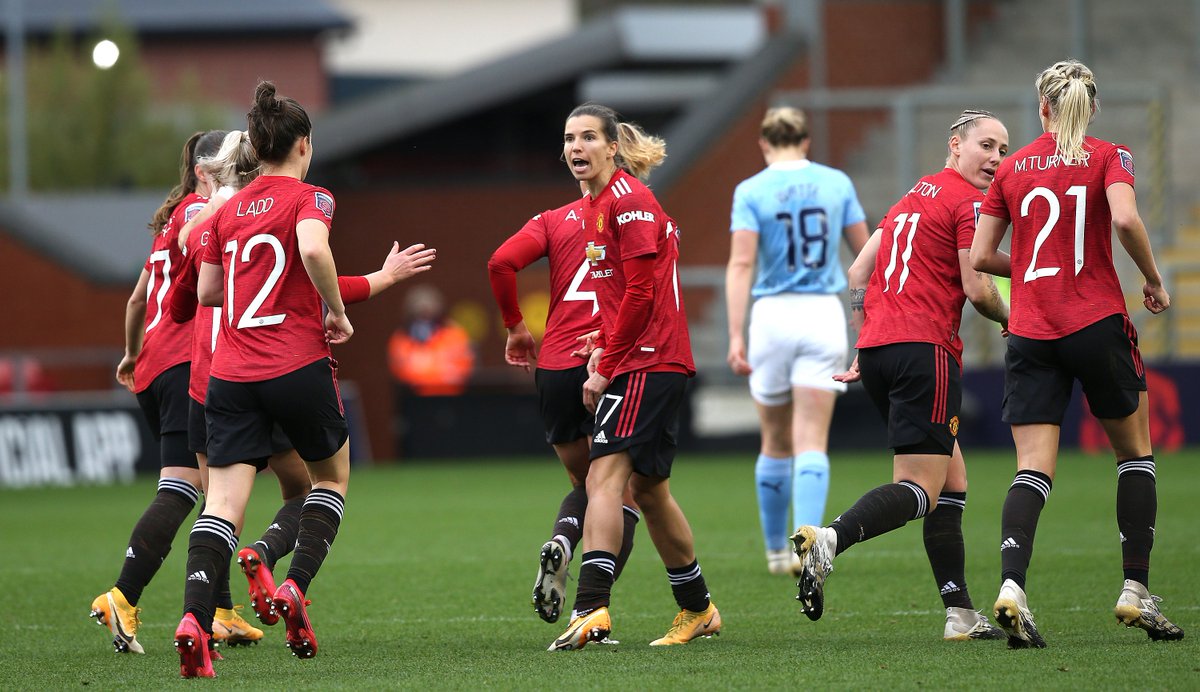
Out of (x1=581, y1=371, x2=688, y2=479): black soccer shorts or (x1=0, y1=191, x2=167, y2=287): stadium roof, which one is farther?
(x1=0, y1=191, x2=167, y2=287): stadium roof

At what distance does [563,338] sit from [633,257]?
36.4 inches

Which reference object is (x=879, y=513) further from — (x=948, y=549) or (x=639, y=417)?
(x=639, y=417)

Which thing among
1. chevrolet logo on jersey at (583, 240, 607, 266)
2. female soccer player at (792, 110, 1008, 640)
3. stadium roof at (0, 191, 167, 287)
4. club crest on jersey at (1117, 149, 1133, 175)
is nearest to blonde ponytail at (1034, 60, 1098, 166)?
club crest on jersey at (1117, 149, 1133, 175)

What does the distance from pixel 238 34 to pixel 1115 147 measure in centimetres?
3506

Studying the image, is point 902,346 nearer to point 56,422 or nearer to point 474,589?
point 474,589

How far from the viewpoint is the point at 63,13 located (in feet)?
136

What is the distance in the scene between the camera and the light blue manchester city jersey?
28.8 feet

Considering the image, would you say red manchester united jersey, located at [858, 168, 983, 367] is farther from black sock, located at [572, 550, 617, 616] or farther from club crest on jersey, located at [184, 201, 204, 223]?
club crest on jersey, located at [184, 201, 204, 223]

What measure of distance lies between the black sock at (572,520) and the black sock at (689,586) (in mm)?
450

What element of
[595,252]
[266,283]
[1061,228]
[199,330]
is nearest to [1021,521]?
[1061,228]

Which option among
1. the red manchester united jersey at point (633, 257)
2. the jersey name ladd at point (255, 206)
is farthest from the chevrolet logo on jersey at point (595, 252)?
the jersey name ladd at point (255, 206)

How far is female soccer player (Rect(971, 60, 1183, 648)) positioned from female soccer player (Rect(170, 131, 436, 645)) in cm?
222

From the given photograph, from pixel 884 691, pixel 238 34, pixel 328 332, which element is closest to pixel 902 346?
pixel 884 691

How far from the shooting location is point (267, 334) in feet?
20.0
